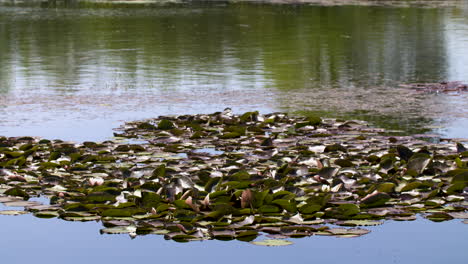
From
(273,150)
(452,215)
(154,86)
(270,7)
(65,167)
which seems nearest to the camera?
(452,215)

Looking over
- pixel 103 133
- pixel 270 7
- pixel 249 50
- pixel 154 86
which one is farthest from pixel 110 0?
pixel 103 133

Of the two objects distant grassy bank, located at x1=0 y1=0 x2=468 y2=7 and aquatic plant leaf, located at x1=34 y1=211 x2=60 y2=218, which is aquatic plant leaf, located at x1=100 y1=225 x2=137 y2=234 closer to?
aquatic plant leaf, located at x1=34 y1=211 x2=60 y2=218

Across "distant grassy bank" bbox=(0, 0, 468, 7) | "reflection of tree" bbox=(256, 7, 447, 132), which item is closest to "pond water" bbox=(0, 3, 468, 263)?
"reflection of tree" bbox=(256, 7, 447, 132)

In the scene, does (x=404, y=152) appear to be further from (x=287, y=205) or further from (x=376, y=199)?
(x=287, y=205)

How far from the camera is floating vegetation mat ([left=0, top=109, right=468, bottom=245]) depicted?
670cm

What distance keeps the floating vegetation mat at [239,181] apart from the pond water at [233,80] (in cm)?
29

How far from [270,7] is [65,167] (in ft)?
115

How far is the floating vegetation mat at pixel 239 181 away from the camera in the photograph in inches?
264

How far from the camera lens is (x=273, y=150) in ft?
29.6

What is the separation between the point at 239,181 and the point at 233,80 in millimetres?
7744

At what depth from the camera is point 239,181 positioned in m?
7.62

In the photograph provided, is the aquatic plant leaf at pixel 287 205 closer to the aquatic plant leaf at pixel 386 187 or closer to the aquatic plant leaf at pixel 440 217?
the aquatic plant leaf at pixel 386 187

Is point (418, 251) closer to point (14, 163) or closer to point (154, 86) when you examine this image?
point (14, 163)

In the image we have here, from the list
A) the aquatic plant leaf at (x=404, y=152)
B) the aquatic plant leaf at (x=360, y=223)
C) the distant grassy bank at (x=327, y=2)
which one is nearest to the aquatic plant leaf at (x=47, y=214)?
the aquatic plant leaf at (x=360, y=223)
